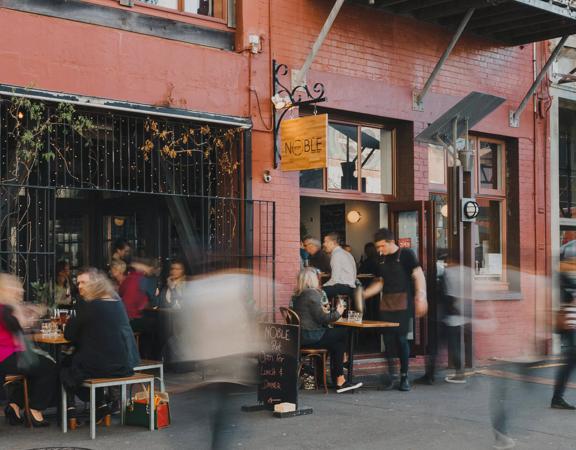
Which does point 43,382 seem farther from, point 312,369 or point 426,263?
point 426,263

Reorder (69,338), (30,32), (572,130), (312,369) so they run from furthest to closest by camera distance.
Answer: (572,130), (312,369), (30,32), (69,338)

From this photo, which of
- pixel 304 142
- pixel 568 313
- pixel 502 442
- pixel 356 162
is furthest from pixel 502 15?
pixel 502 442

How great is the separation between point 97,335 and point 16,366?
849mm

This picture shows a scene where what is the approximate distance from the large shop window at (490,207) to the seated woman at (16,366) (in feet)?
26.6

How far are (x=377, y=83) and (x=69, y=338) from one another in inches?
258

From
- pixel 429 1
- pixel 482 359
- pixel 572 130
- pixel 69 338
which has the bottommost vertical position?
pixel 482 359

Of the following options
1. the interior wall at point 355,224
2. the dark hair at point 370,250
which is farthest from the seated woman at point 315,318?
the dark hair at point 370,250

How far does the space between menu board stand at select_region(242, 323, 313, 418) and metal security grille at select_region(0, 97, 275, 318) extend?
1247 millimetres

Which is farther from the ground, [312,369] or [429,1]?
[429,1]

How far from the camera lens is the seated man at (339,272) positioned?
11398mm

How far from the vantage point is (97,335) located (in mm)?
Answer: 7340

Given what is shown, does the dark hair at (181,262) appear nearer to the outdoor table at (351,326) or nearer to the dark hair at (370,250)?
the outdoor table at (351,326)

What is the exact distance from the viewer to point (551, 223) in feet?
48.4

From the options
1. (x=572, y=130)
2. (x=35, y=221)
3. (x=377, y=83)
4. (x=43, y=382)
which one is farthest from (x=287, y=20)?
(x=572, y=130)
